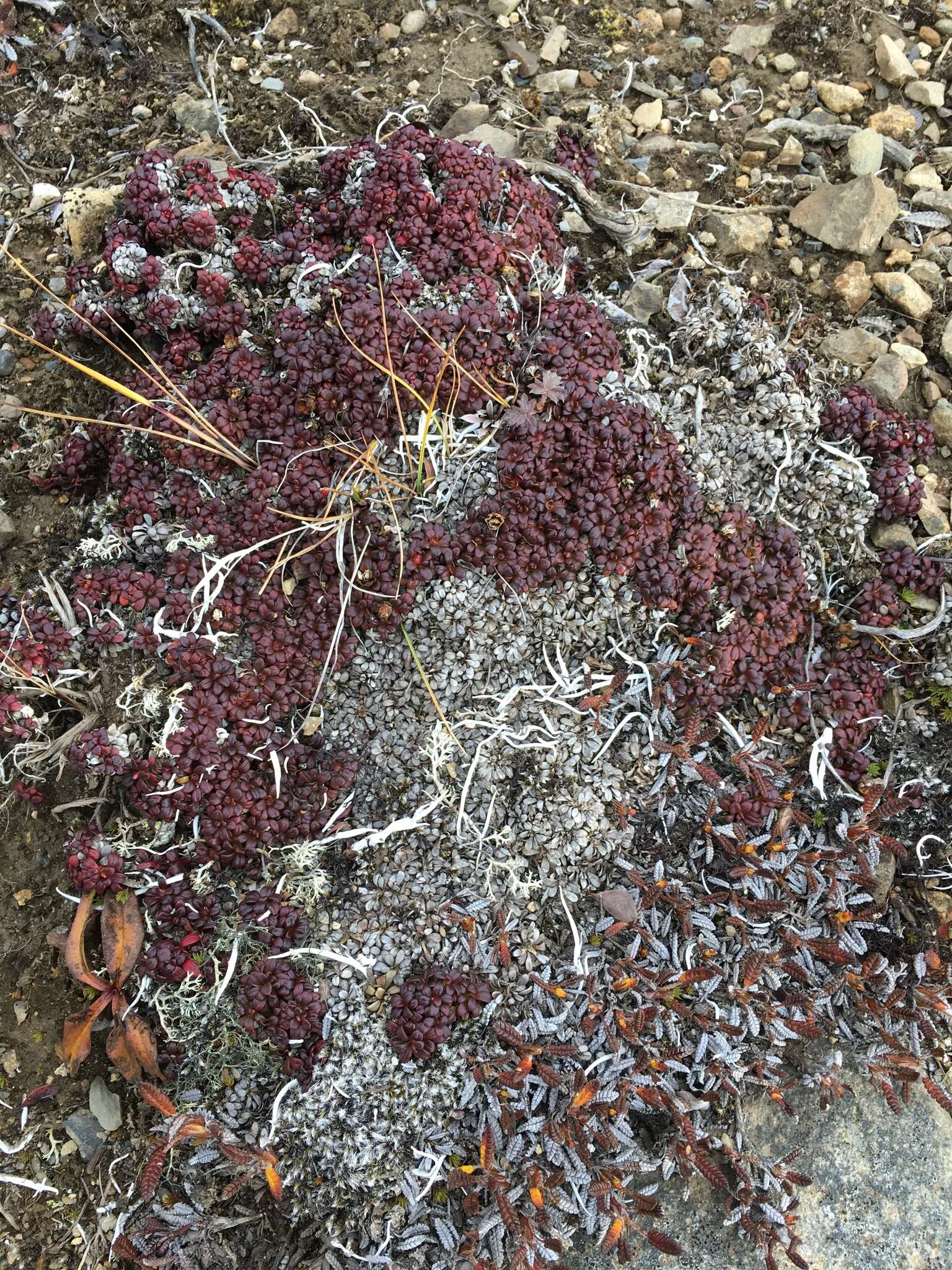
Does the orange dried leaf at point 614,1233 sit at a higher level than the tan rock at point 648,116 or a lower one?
lower

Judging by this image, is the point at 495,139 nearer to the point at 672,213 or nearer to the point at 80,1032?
the point at 672,213

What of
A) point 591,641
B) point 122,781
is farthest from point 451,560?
point 122,781

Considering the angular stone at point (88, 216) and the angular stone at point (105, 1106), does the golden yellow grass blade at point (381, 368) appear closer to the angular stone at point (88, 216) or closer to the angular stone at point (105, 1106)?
the angular stone at point (88, 216)

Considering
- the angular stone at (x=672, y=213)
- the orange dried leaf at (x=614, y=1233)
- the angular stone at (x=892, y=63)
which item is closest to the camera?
the orange dried leaf at (x=614, y=1233)

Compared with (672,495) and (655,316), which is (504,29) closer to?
(655,316)

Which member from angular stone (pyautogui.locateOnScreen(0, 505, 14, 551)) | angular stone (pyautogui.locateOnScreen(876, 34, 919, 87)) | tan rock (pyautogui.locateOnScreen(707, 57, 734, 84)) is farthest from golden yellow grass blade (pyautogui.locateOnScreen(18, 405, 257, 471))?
angular stone (pyautogui.locateOnScreen(876, 34, 919, 87))

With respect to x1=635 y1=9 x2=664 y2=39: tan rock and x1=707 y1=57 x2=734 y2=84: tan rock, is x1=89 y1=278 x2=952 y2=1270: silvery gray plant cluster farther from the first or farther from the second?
x1=635 y1=9 x2=664 y2=39: tan rock

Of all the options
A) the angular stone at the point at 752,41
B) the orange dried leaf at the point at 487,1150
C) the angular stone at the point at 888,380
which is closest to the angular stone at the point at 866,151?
the angular stone at the point at 752,41

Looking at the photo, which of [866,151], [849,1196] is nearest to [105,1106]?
[849,1196]
